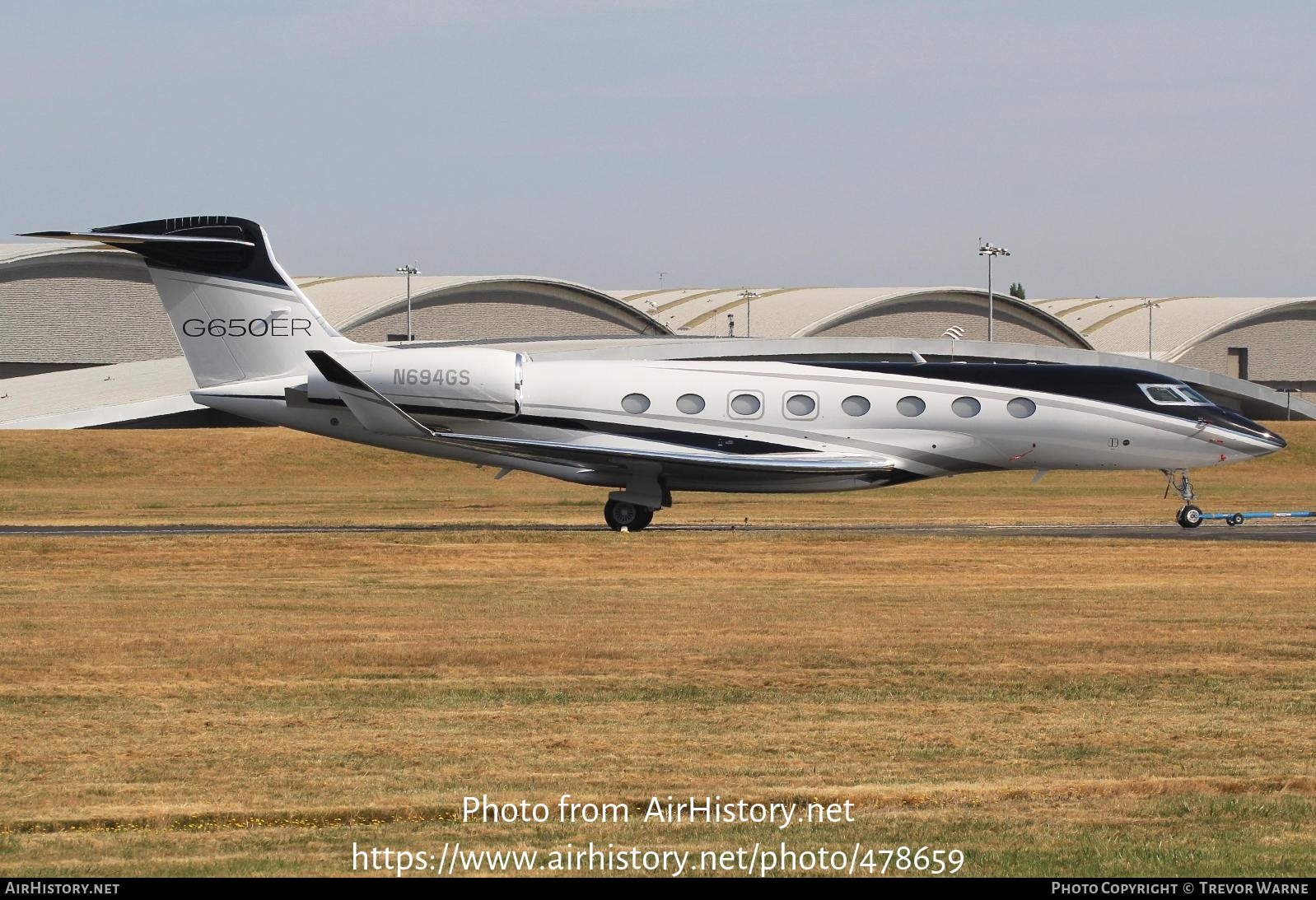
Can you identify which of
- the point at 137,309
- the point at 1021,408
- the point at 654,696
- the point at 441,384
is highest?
the point at 137,309

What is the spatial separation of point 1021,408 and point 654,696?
18870 mm

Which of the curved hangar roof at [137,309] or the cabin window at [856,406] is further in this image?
the curved hangar roof at [137,309]

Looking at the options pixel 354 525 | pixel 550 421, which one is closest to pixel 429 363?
pixel 550 421

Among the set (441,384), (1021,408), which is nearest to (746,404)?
(1021,408)

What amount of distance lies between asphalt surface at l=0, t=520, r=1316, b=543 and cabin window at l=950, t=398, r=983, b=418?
2.22 m

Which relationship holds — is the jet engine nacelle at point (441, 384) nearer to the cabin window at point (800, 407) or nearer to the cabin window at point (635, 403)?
the cabin window at point (635, 403)

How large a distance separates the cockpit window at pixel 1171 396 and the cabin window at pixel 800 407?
6382 mm

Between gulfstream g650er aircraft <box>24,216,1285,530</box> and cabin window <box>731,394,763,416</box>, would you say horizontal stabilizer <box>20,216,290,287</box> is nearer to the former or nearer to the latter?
gulfstream g650er aircraft <box>24,216,1285,530</box>

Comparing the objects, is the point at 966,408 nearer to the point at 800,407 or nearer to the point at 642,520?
the point at 800,407

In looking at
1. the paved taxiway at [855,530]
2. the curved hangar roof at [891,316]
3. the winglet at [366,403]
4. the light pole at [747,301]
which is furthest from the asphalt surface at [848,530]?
the light pole at [747,301]

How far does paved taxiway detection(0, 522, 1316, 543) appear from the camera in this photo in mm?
29531

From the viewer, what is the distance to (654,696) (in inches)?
522

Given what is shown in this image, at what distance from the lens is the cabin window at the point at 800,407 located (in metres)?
30.4

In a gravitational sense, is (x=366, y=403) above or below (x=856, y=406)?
above
